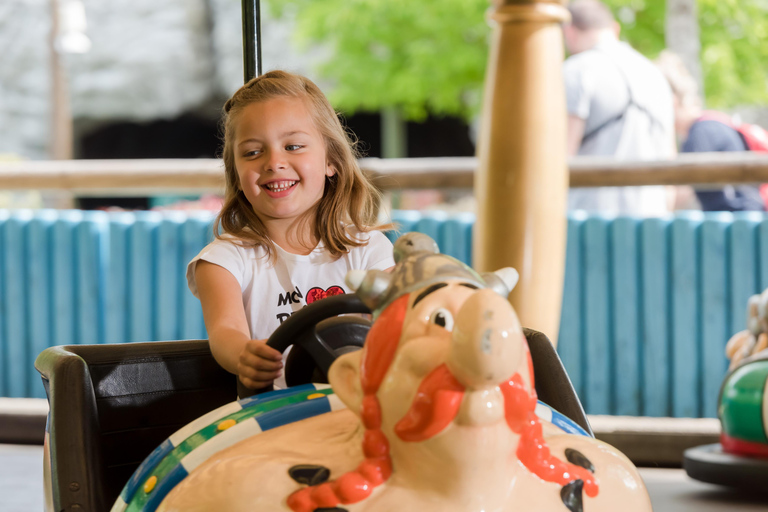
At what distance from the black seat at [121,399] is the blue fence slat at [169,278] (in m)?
1.76

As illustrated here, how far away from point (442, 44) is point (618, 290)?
5.97 metres

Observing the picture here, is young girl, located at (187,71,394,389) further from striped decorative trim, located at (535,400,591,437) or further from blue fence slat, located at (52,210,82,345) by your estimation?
blue fence slat, located at (52,210,82,345)

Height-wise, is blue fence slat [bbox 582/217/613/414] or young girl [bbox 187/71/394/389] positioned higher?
young girl [bbox 187/71/394/389]

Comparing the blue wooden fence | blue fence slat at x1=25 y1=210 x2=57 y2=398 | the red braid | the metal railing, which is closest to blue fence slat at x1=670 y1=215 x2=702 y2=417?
the blue wooden fence

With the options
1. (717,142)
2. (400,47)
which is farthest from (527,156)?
(400,47)

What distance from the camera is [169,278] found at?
289 cm

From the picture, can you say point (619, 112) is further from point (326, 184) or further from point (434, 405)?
point (434, 405)

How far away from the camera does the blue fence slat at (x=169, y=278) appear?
9.47ft

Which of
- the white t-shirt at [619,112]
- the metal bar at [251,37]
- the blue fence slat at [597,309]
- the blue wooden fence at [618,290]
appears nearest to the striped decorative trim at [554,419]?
the metal bar at [251,37]

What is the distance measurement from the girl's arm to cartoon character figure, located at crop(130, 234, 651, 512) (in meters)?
0.14

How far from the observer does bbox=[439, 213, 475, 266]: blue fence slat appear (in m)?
2.79

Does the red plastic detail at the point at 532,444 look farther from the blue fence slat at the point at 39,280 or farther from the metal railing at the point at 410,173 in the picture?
the blue fence slat at the point at 39,280

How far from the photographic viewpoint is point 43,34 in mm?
9859

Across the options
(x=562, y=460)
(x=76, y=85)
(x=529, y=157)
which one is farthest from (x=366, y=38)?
(x=562, y=460)
